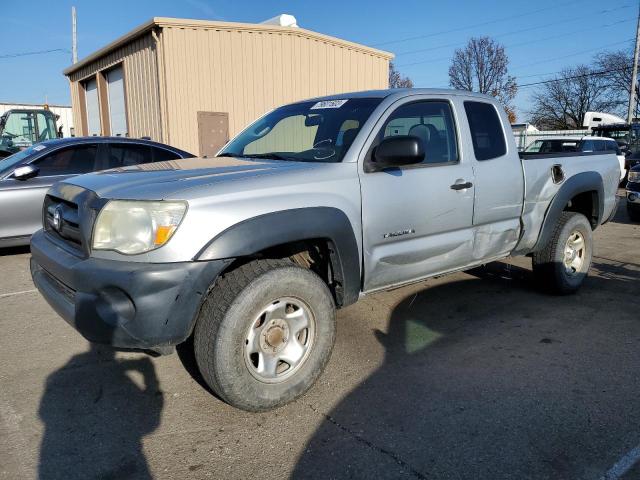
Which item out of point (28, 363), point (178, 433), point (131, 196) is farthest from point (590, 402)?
point (28, 363)

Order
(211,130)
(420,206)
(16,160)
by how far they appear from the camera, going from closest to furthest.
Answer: (420,206), (16,160), (211,130)

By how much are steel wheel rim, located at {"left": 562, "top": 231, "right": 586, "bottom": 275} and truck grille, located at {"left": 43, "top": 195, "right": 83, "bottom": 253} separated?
4.40 metres

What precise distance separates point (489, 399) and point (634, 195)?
9056 mm

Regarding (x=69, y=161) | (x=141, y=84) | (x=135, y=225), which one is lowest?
(x=135, y=225)

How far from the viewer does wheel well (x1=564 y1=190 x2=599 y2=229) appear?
17.3ft

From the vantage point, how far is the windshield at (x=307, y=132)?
353 centimetres

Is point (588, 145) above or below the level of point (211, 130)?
below

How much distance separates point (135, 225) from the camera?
8.56 ft

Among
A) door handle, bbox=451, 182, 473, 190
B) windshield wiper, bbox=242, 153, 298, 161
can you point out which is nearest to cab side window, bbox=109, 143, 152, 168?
windshield wiper, bbox=242, 153, 298, 161

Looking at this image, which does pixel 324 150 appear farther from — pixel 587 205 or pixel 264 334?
pixel 587 205

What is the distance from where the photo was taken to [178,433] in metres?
2.78

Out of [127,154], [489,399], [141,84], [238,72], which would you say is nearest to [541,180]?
[489,399]

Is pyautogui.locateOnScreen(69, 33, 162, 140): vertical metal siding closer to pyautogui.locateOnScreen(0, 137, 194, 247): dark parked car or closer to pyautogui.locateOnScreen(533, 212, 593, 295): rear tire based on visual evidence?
pyautogui.locateOnScreen(0, 137, 194, 247): dark parked car

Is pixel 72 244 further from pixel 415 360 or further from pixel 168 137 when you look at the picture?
pixel 168 137
